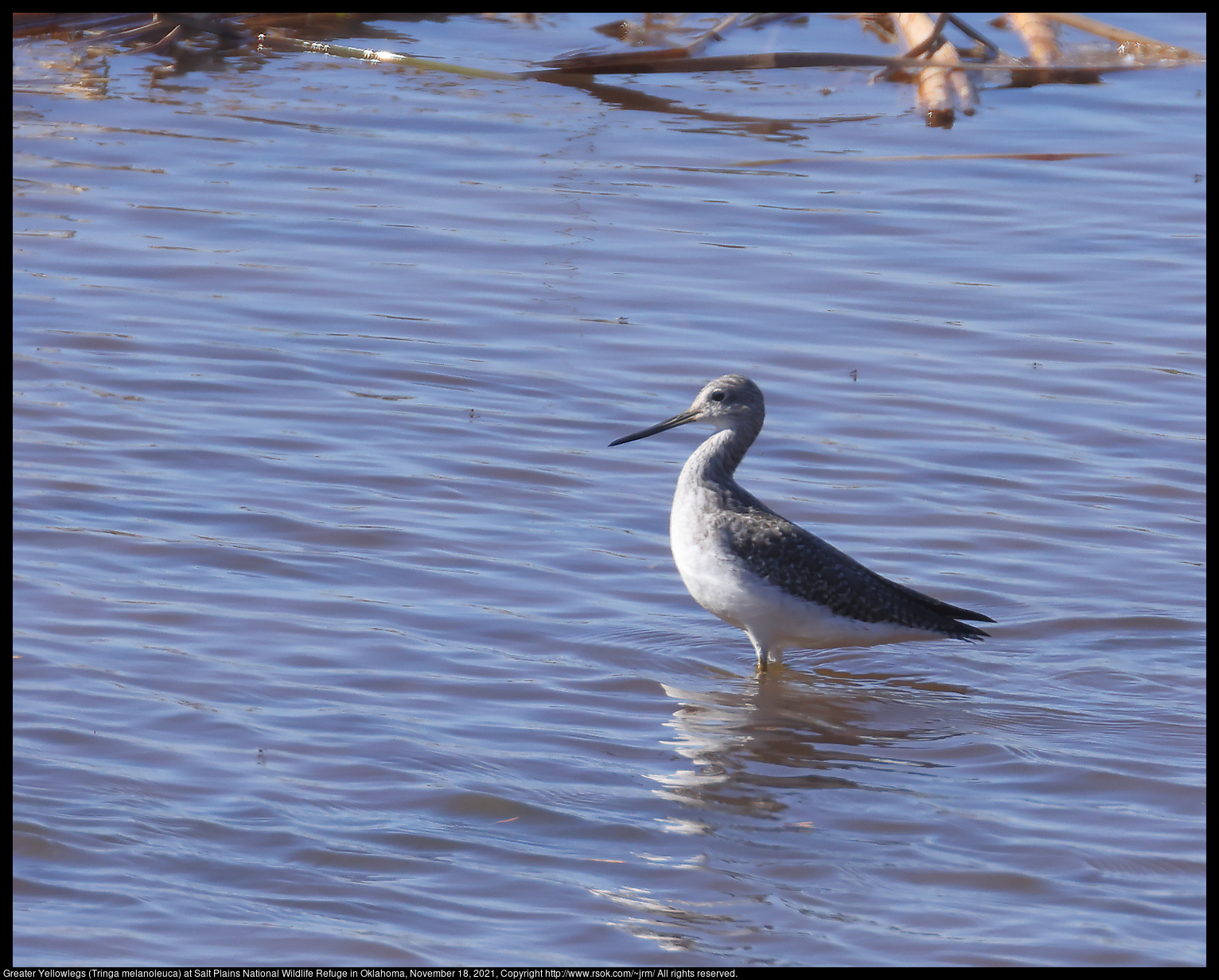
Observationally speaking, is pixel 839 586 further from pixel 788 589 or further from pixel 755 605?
pixel 755 605

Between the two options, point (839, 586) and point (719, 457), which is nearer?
point (839, 586)

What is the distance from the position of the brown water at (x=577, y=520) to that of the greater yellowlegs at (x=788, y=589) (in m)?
0.23

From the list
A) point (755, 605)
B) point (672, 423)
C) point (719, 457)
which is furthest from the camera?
point (672, 423)

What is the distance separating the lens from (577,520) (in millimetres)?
7945

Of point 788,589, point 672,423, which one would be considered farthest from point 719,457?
point 788,589

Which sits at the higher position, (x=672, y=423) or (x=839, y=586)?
(x=672, y=423)

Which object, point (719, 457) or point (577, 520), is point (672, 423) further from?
point (577, 520)

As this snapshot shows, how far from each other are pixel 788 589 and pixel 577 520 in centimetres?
152

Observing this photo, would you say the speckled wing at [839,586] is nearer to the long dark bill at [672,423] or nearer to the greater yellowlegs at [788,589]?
the greater yellowlegs at [788,589]

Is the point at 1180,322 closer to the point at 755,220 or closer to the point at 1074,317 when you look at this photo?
the point at 1074,317

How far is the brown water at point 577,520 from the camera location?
5027 millimetres

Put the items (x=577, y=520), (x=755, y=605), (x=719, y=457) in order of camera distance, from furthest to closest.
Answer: (x=577, y=520) < (x=719, y=457) < (x=755, y=605)

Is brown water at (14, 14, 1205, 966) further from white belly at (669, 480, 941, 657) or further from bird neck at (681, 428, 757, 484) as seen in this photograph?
bird neck at (681, 428, 757, 484)

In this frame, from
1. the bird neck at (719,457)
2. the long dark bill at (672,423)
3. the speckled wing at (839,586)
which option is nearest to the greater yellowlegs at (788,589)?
the speckled wing at (839,586)
